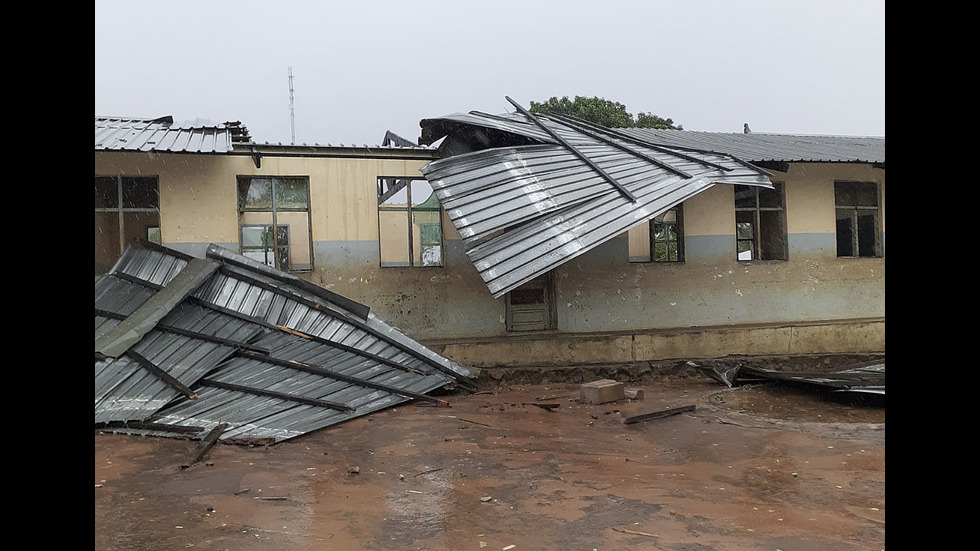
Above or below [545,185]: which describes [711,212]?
below

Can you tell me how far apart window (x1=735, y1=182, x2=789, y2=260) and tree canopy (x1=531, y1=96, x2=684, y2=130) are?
1201 cm

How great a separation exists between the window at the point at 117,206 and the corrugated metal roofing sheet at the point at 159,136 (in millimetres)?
693

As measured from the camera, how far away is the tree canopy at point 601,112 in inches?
998

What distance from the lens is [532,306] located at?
12469 mm

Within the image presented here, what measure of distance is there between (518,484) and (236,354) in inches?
217

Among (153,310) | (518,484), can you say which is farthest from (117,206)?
(518,484)

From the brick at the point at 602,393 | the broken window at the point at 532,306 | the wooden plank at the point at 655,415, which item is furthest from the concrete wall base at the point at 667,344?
the wooden plank at the point at 655,415

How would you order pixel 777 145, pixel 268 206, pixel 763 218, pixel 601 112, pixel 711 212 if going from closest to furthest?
pixel 268 206, pixel 711 212, pixel 763 218, pixel 777 145, pixel 601 112

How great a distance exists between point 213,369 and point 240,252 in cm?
325

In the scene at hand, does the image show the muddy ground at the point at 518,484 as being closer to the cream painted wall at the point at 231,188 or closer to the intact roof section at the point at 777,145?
the cream painted wall at the point at 231,188

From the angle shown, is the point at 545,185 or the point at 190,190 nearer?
the point at 545,185

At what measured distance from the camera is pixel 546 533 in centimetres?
452

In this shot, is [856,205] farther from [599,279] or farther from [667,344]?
[599,279]

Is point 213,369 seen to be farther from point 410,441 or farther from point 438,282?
point 438,282
